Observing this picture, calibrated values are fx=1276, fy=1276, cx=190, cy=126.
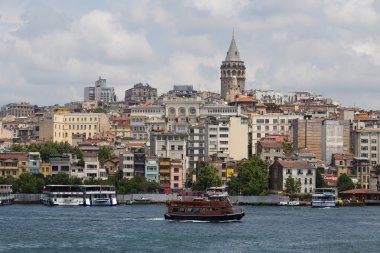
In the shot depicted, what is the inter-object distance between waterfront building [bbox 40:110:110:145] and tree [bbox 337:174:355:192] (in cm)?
3702

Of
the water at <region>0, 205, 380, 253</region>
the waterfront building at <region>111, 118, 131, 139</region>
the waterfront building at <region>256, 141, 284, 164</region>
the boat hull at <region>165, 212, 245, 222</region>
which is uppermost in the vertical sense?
the waterfront building at <region>111, 118, 131, 139</region>

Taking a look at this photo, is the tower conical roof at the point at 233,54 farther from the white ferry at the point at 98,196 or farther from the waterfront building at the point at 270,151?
the white ferry at the point at 98,196

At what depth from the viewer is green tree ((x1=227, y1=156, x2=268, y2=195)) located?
100 metres

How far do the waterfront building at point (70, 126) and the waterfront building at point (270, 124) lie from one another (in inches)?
720

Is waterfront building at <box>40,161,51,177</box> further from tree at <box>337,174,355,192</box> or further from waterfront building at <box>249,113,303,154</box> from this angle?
waterfront building at <box>249,113,303,154</box>

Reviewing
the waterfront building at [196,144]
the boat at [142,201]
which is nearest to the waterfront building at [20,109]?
the waterfront building at [196,144]

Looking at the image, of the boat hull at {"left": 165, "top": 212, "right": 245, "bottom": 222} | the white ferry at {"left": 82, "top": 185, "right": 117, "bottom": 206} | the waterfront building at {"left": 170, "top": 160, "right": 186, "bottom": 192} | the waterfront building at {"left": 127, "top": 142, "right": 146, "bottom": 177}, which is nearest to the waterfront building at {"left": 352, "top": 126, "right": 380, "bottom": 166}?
the waterfront building at {"left": 170, "top": 160, "right": 186, "bottom": 192}

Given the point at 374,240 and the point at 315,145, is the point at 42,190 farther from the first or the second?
the point at 374,240

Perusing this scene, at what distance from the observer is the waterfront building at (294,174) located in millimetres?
102312

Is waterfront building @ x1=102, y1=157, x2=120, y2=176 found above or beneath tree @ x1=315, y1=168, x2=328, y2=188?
above

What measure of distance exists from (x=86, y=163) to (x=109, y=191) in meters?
9.93

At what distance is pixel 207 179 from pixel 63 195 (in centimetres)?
1221

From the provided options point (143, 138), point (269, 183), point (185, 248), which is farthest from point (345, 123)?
point (185, 248)

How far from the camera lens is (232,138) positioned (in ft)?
386
